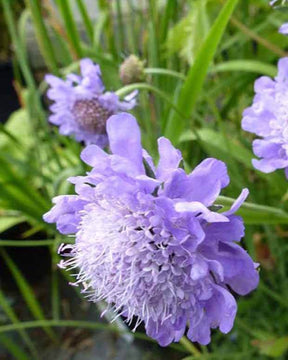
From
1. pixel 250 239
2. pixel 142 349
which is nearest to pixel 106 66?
pixel 250 239

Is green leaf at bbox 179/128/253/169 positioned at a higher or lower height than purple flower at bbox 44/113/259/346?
lower

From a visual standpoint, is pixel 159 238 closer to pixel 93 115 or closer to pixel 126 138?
pixel 126 138

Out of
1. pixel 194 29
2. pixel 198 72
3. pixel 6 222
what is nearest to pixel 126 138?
pixel 198 72

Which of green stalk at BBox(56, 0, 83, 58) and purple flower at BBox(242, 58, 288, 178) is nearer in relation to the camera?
purple flower at BBox(242, 58, 288, 178)

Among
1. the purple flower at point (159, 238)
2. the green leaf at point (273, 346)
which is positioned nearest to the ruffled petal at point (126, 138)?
the purple flower at point (159, 238)

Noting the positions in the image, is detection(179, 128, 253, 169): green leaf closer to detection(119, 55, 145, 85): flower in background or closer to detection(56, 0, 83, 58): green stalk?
detection(119, 55, 145, 85): flower in background

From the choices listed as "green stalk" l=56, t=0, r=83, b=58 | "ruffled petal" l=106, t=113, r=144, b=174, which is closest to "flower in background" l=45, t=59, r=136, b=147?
"green stalk" l=56, t=0, r=83, b=58
